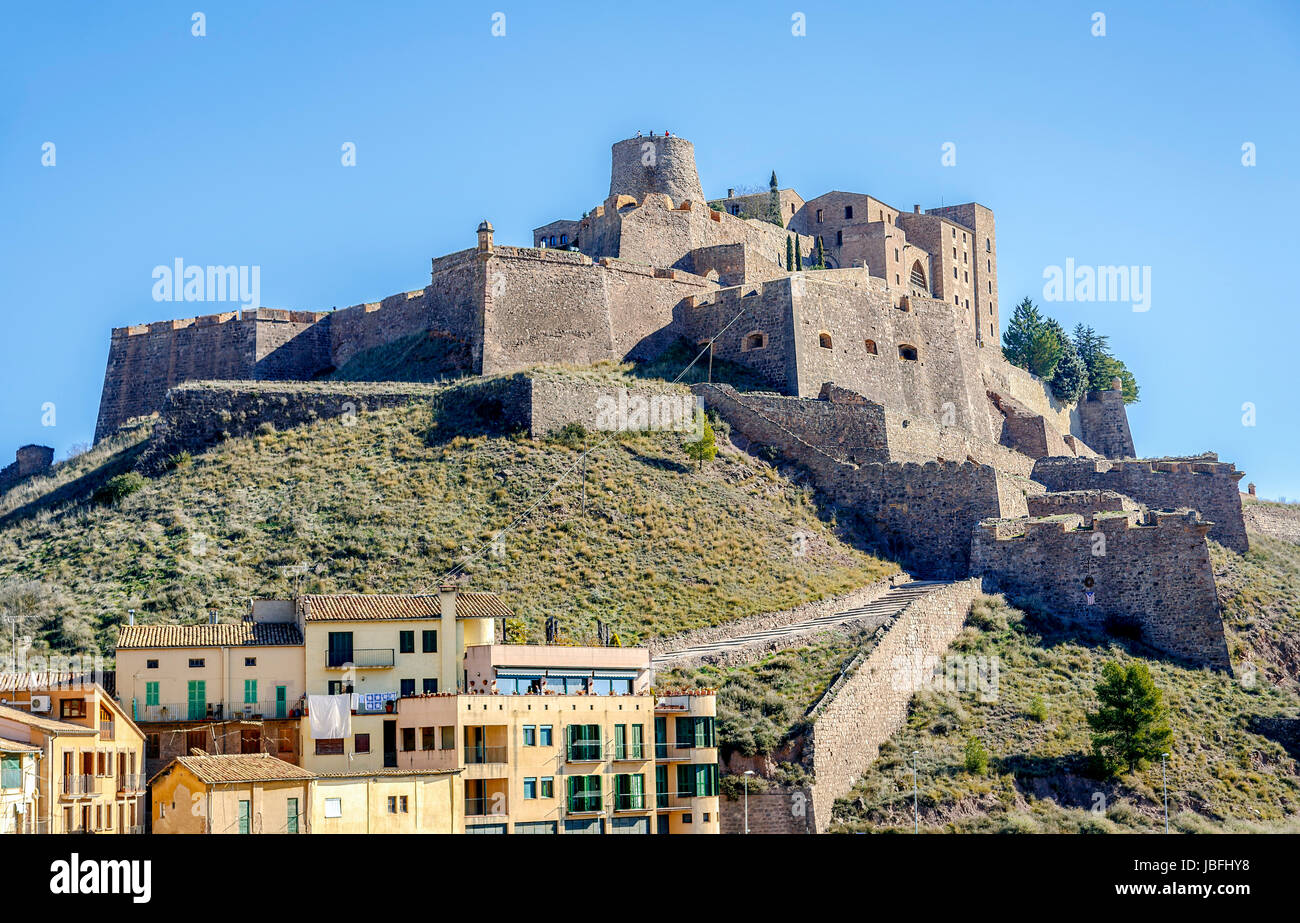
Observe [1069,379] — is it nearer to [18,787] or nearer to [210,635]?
[210,635]

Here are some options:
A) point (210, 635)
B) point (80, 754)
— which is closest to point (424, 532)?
point (210, 635)

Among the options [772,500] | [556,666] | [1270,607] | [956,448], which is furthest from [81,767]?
[956,448]

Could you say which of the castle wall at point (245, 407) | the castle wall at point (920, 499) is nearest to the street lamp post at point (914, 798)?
the castle wall at point (920, 499)

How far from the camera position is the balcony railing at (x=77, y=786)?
33228mm

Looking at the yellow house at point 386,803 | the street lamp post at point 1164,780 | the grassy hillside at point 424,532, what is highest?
the grassy hillside at point 424,532

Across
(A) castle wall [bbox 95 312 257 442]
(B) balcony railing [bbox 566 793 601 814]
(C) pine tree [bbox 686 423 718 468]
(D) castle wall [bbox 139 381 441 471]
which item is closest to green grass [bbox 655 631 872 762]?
(B) balcony railing [bbox 566 793 601 814]

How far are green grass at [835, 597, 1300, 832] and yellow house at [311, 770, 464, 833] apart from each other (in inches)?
373

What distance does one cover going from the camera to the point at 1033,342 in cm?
8962

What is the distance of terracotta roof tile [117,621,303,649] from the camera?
132 ft

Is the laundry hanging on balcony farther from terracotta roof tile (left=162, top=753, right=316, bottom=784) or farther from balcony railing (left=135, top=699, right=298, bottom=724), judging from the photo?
terracotta roof tile (left=162, top=753, right=316, bottom=784)

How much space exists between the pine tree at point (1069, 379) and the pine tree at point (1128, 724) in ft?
148

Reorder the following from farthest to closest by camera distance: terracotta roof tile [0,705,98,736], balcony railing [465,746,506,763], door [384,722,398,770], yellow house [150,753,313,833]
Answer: door [384,722,398,770]
balcony railing [465,746,506,763]
terracotta roof tile [0,705,98,736]
yellow house [150,753,313,833]

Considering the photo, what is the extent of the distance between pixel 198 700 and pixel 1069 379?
5887cm

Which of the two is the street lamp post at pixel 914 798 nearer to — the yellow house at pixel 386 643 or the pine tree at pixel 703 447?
the yellow house at pixel 386 643
